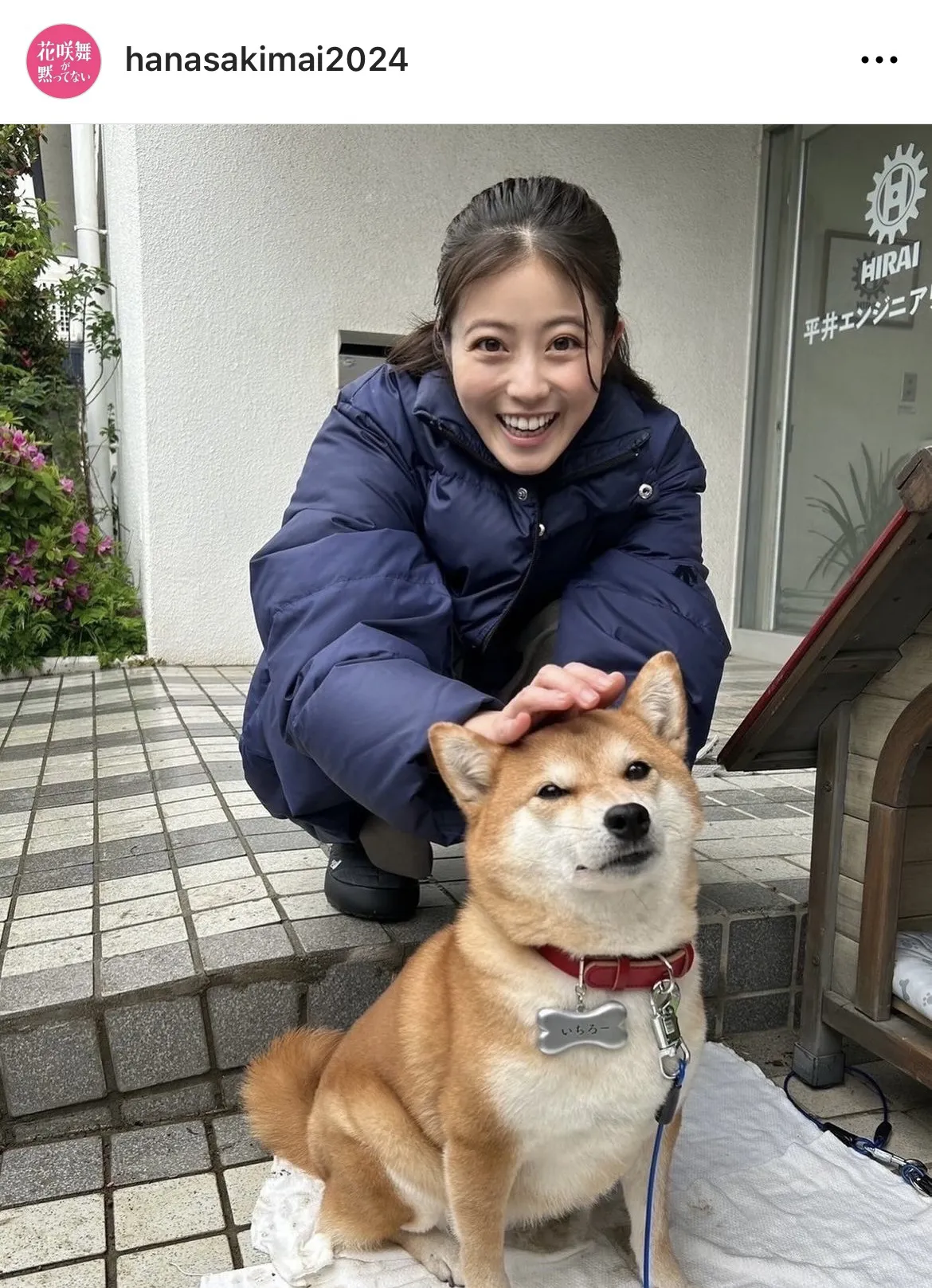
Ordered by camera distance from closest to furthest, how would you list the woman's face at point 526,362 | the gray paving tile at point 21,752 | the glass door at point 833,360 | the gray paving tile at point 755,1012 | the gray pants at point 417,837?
the woman's face at point 526,362
the gray pants at point 417,837
the gray paving tile at point 755,1012
the gray paving tile at point 21,752
the glass door at point 833,360

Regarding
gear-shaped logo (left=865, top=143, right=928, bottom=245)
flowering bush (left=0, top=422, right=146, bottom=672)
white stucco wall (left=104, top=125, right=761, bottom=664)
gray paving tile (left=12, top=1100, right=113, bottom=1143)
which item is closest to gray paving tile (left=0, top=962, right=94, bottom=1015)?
gray paving tile (left=12, top=1100, right=113, bottom=1143)

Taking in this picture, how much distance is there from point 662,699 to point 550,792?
0.25 meters

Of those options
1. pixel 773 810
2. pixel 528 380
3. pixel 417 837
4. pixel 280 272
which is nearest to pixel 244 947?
pixel 417 837

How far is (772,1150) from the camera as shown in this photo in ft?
5.64

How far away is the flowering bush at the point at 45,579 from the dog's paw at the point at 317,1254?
14.6ft

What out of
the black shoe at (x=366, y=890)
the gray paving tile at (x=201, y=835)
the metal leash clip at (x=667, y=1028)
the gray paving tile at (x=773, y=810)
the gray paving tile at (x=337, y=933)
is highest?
the metal leash clip at (x=667, y=1028)

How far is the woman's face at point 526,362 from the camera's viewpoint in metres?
1.64

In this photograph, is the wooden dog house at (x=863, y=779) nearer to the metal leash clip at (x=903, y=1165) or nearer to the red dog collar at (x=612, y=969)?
the metal leash clip at (x=903, y=1165)

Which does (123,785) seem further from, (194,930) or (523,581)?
(523,581)

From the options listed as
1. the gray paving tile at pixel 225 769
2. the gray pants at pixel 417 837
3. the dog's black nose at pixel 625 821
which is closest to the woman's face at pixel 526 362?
the gray pants at pixel 417 837

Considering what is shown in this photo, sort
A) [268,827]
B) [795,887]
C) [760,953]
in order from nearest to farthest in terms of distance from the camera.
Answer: [760,953], [795,887], [268,827]

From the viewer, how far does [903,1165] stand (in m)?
1.67

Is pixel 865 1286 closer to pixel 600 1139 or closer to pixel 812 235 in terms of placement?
pixel 600 1139
